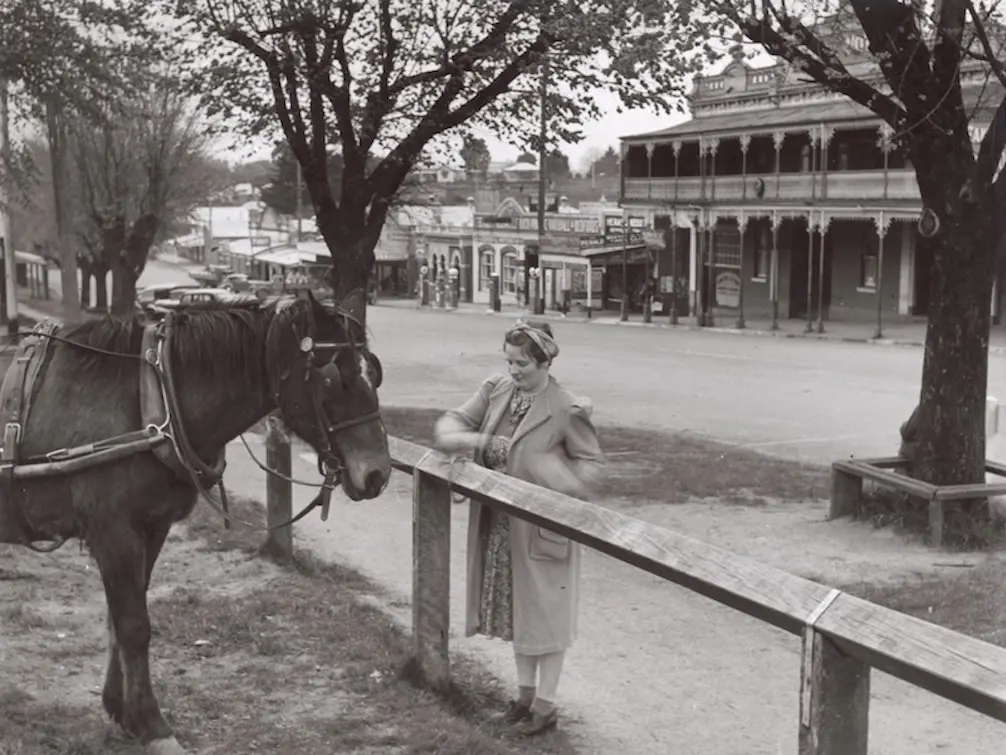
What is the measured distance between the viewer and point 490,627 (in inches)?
205

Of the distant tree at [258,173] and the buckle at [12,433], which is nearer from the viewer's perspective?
the buckle at [12,433]

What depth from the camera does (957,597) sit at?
286 inches

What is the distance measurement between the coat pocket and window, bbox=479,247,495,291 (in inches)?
2165

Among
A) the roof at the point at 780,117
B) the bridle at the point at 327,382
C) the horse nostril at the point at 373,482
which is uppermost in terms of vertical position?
the roof at the point at 780,117

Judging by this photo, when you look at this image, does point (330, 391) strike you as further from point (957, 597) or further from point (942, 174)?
point (942, 174)

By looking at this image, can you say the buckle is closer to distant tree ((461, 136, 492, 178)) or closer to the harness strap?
the harness strap

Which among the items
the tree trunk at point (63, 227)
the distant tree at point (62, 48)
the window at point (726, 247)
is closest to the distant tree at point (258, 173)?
the window at point (726, 247)

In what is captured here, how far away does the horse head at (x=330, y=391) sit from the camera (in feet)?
14.6

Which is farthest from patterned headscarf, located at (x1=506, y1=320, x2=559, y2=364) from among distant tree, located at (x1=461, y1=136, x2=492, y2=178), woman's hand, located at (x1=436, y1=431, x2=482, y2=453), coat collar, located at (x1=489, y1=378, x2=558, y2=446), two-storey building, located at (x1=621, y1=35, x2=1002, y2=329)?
two-storey building, located at (x1=621, y1=35, x2=1002, y2=329)

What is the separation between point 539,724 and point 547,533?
830 mm

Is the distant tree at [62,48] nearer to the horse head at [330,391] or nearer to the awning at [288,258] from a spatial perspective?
the horse head at [330,391]

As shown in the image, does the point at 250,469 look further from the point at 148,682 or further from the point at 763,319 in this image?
the point at 763,319

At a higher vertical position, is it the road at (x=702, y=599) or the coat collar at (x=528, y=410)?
the coat collar at (x=528, y=410)

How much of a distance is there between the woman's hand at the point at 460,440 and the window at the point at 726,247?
3972 cm
